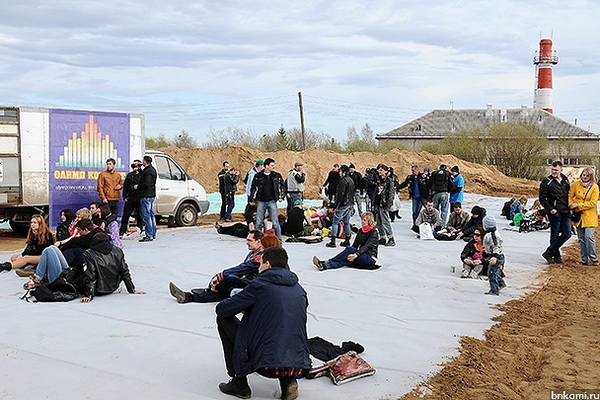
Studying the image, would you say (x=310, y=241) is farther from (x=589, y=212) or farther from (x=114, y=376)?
(x=114, y=376)

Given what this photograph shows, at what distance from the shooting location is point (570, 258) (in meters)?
14.6

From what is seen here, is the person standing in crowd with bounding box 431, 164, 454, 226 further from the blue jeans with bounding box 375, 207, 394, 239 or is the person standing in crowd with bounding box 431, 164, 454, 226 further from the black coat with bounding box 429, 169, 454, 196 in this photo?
the blue jeans with bounding box 375, 207, 394, 239

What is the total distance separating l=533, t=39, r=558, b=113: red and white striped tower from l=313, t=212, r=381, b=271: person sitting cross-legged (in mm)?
62021

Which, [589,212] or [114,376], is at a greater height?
[589,212]

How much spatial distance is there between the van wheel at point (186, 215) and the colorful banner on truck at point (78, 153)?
105 inches

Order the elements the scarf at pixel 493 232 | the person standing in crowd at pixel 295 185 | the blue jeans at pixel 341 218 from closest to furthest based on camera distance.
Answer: the scarf at pixel 493 232
the blue jeans at pixel 341 218
the person standing in crowd at pixel 295 185

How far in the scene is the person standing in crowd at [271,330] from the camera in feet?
18.4

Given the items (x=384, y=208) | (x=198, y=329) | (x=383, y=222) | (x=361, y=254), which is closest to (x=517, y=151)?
(x=383, y=222)

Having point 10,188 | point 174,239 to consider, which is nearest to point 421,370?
point 174,239

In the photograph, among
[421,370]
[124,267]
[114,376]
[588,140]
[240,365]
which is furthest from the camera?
[588,140]

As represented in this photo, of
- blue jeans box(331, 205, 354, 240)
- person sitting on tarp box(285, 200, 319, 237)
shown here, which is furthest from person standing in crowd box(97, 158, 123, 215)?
blue jeans box(331, 205, 354, 240)

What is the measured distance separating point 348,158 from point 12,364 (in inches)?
1570

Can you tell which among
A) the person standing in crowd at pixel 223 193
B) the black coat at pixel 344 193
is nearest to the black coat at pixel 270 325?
the black coat at pixel 344 193

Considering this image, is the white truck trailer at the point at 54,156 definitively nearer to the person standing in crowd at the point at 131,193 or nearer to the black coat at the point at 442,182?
the person standing in crowd at the point at 131,193
